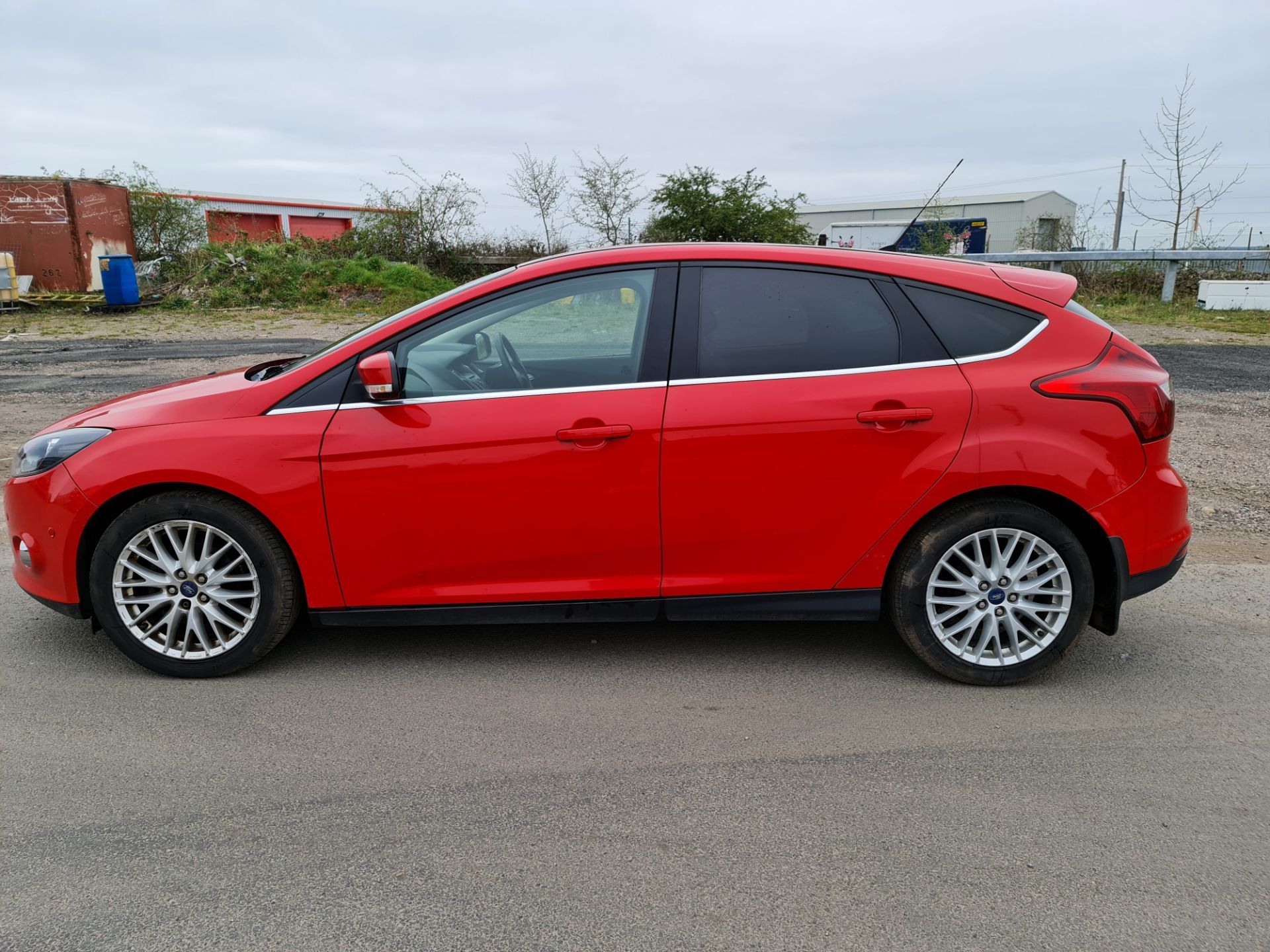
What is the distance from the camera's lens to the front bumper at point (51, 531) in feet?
12.7

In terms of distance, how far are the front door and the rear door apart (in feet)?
0.44

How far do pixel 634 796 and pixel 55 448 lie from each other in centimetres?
277

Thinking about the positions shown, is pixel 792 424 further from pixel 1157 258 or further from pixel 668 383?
pixel 1157 258

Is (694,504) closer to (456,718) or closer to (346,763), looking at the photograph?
(456,718)

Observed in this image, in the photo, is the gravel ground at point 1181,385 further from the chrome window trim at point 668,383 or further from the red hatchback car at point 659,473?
the chrome window trim at point 668,383

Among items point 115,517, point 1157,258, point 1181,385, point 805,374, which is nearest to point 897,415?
point 805,374

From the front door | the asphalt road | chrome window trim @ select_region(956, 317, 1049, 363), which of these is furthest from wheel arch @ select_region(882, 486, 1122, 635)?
the front door

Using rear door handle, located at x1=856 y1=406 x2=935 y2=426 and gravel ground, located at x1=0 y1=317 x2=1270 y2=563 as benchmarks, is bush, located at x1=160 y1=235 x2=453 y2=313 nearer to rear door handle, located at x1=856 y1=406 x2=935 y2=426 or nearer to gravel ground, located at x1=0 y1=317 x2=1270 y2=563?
gravel ground, located at x1=0 y1=317 x2=1270 y2=563

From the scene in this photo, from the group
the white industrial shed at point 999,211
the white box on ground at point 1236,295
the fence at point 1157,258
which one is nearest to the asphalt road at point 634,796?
the fence at point 1157,258

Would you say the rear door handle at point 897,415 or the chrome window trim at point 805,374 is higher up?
the chrome window trim at point 805,374

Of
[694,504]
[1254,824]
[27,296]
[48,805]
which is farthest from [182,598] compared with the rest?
[27,296]

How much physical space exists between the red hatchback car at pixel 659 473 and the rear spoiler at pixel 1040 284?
0.25 feet

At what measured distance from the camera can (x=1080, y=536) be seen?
154 inches

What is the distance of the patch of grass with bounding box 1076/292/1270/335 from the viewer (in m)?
17.3
